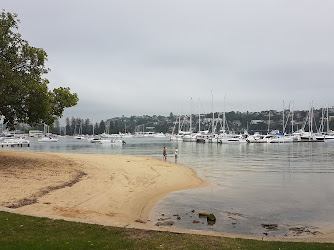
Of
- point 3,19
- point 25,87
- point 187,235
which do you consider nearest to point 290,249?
point 187,235

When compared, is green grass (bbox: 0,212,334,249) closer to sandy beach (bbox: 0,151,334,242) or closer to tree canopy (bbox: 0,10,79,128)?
sandy beach (bbox: 0,151,334,242)

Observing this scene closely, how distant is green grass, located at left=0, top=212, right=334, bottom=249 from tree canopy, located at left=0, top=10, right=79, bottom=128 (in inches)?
640

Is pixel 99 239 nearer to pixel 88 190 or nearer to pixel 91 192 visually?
pixel 91 192

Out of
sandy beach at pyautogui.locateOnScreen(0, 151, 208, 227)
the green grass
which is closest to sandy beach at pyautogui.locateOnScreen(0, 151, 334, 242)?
sandy beach at pyautogui.locateOnScreen(0, 151, 208, 227)

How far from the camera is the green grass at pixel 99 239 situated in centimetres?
848

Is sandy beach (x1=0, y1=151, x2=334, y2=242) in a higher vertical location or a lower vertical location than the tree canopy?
lower

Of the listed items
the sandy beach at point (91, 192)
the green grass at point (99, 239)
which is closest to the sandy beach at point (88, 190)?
the sandy beach at point (91, 192)

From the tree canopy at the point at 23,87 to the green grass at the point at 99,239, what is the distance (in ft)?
53.3

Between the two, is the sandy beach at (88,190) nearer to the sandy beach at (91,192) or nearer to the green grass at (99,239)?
the sandy beach at (91,192)

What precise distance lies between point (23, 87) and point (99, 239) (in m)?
18.9

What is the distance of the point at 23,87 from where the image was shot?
Answer: 24.3m

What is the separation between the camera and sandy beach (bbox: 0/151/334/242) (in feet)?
48.1

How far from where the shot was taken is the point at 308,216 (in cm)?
1653

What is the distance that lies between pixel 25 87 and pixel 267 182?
22225mm
